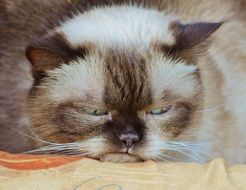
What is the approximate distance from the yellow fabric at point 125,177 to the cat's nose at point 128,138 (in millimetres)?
60

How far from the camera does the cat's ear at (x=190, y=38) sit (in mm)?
1600

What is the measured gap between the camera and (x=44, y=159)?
1521mm

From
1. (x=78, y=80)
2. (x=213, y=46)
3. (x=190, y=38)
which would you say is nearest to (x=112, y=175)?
(x=78, y=80)

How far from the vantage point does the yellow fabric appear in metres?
1.42

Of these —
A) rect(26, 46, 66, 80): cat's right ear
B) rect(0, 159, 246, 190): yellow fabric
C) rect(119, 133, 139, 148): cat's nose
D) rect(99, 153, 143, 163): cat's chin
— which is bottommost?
rect(0, 159, 246, 190): yellow fabric

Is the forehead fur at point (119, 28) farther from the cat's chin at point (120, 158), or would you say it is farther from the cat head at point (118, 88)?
the cat's chin at point (120, 158)

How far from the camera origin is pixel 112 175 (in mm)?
1453

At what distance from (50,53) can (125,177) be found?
378mm

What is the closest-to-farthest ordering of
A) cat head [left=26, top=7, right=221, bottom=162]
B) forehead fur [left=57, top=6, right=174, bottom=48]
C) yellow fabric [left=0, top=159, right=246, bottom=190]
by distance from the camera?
yellow fabric [left=0, top=159, right=246, bottom=190] → cat head [left=26, top=7, right=221, bottom=162] → forehead fur [left=57, top=6, right=174, bottom=48]

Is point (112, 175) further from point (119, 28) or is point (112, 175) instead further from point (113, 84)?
point (119, 28)

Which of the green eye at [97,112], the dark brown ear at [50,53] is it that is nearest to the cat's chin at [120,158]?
the green eye at [97,112]

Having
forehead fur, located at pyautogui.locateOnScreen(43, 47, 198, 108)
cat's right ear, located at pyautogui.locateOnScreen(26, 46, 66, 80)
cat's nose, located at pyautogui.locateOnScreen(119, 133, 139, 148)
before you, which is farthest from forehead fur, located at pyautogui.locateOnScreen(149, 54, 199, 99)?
cat's right ear, located at pyautogui.locateOnScreen(26, 46, 66, 80)

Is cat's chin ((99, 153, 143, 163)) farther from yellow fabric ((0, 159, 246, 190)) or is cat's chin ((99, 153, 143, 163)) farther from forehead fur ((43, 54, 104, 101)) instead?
forehead fur ((43, 54, 104, 101))

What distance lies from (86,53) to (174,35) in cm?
26
